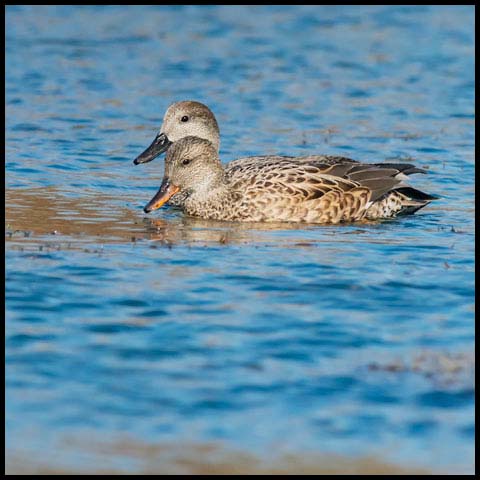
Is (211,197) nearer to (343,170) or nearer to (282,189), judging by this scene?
(282,189)

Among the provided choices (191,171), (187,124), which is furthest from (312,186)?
(187,124)

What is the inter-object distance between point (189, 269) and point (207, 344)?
2031 mm

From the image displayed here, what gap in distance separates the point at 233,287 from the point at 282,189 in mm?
2740

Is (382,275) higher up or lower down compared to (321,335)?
higher up

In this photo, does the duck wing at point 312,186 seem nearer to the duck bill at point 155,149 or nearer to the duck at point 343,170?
the duck at point 343,170

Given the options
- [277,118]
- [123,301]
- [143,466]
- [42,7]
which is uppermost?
[42,7]

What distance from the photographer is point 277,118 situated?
1820 cm

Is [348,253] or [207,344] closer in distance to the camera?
[207,344]

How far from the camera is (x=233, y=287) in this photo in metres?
9.94

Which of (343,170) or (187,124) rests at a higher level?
(187,124)

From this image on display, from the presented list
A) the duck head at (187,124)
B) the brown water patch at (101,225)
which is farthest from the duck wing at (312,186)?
the duck head at (187,124)

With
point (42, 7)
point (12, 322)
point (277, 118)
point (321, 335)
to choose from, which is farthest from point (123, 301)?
point (42, 7)

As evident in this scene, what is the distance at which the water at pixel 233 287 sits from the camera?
722 cm

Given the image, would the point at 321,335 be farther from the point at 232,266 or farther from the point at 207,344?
the point at 232,266
